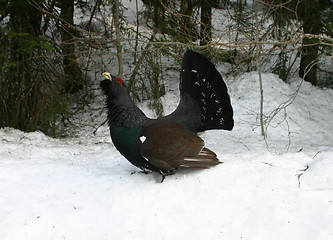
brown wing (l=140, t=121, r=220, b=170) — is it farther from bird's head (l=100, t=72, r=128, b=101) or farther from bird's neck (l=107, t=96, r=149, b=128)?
bird's head (l=100, t=72, r=128, b=101)

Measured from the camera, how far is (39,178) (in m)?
4.25

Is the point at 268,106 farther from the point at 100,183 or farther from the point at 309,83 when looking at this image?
the point at 100,183

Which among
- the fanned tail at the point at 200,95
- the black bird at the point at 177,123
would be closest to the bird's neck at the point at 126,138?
the black bird at the point at 177,123

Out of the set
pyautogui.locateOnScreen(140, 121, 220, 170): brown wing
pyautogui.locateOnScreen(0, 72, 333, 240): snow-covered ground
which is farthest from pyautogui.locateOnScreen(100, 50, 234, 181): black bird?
pyautogui.locateOnScreen(0, 72, 333, 240): snow-covered ground

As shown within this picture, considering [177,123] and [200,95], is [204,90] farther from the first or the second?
[177,123]

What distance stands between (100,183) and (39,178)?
76 cm

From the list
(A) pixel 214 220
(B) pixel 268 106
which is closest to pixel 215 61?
(B) pixel 268 106

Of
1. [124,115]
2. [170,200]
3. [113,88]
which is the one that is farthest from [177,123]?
[170,200]

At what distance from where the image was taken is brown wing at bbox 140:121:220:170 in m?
3.84

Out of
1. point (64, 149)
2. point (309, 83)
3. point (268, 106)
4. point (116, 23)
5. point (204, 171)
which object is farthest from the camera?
point (309, 83)

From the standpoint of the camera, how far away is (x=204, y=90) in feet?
14.8

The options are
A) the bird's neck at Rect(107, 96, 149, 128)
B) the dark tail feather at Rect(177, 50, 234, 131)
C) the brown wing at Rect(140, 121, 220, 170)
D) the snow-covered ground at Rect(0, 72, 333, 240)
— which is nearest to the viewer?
the snow-covered ground at Rect(0, 72, 333, 240)

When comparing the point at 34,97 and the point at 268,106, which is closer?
the point at 34,97

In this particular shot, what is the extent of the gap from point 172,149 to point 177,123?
19.8 inches
